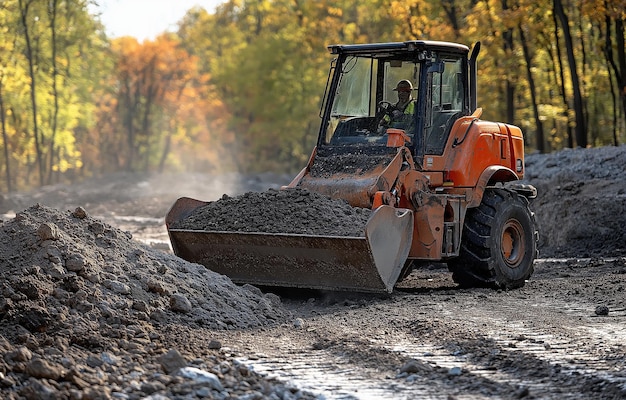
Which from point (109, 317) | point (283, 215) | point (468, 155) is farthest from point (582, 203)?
point (109, 317)

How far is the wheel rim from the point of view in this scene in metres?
12.1

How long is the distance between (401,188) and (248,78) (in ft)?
130

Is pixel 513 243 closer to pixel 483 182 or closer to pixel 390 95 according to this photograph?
pixel 483 182

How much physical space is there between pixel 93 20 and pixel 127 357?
39.7 m

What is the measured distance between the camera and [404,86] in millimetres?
11750

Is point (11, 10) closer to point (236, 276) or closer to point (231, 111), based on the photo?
point (231, 111)

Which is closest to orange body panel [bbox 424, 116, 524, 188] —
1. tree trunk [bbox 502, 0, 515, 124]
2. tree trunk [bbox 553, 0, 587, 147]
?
tree trunk [bbox 553, 0, 587, 147]

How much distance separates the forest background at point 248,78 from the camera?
27.4 meters

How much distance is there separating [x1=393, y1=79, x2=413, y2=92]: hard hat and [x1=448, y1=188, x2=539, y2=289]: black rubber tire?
5.06 ft

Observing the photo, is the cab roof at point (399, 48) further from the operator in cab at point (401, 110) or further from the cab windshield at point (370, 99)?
the operator in cab at point (401, 110)

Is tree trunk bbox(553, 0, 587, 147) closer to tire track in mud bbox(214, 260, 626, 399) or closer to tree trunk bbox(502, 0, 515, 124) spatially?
tree trunk bbox(502, 0, 515, 124)

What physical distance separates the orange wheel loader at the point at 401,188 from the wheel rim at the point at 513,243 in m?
0.01

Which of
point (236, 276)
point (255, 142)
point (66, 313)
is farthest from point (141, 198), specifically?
point (66, 313)

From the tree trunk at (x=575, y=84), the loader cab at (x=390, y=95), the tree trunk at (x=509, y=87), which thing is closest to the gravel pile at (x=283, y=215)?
the loader cab at (x=390, y=95)
